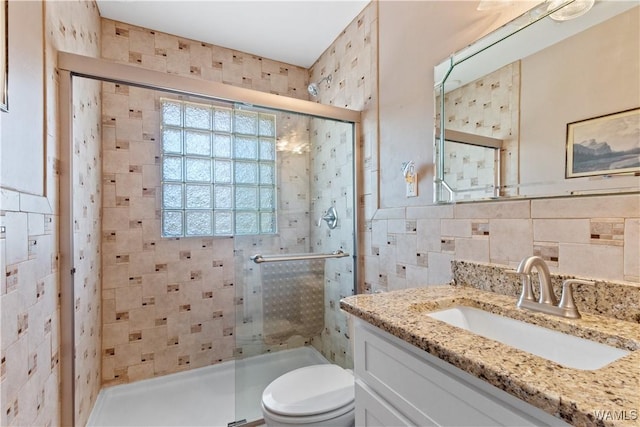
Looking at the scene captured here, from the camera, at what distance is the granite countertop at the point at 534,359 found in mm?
408

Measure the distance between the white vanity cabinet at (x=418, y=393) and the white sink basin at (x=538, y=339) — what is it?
25 centimetres

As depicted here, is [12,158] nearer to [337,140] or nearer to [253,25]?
[337,140]

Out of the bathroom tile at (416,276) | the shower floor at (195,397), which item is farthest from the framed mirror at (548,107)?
the shower floor at (195,397)

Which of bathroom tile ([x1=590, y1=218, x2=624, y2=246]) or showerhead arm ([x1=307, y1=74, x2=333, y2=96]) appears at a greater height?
showerhead arm ([x1=307, y1=74, x2=333, y2=96])

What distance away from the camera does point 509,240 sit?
1026mm

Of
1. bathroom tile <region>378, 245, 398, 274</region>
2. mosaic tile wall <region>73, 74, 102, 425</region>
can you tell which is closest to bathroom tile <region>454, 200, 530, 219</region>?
bathroom tile <region>378, 245, 398, 274</region>

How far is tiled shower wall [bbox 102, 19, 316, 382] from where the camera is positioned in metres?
1.95

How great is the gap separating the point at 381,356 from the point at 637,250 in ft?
2.37

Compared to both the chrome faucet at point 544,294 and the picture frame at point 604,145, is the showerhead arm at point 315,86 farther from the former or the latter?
the chrome faucet at point 544,294

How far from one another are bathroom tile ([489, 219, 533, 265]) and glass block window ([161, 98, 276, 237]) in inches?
48.9

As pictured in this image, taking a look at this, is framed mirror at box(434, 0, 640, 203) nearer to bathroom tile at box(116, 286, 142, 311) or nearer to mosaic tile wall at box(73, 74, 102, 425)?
mosaic tile wall at box(73, 74, 102, 425)

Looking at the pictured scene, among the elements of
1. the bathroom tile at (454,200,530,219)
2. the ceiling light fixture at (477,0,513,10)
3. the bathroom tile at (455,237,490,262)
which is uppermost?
the ceiling light fixture at (477,0,513,10)

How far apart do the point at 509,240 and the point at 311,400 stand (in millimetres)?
1051

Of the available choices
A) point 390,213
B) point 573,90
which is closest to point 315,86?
point 390,213
